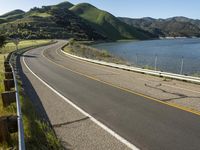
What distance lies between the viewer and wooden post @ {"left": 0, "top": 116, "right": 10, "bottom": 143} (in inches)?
225

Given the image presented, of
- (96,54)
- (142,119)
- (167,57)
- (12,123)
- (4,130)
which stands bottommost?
(96,54)

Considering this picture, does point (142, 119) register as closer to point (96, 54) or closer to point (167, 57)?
point (167, 57)

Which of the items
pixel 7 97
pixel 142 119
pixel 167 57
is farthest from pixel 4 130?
pixel 167 57

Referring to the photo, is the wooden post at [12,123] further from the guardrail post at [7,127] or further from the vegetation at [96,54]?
the vegetation at [96,54]

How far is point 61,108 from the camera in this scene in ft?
37.0

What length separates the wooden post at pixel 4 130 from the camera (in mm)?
5718

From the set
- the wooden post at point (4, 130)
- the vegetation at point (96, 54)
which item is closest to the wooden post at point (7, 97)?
the wooden post at point (4, 130)

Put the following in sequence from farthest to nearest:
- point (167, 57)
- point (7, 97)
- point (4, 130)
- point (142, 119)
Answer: point (167, 57) → point (142, 119) → point (7, 97) → point (4, 130)

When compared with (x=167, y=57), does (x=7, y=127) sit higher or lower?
higher

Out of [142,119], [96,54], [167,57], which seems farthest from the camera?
[96,54]

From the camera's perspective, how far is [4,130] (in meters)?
5.84

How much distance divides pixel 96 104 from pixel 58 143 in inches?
186

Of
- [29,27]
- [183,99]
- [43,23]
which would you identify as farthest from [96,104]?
[43,23]

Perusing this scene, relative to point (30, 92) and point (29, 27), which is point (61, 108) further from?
point (29, 27)
